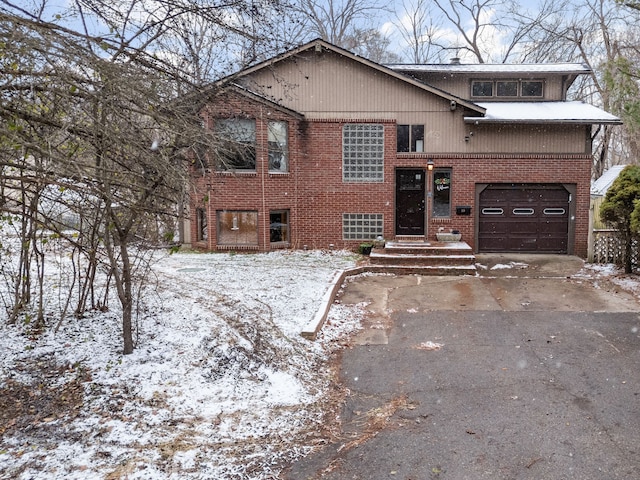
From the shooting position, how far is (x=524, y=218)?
14.3 metres

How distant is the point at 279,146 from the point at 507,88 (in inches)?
322

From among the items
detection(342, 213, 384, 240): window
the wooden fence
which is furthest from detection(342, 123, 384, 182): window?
the wooden fence

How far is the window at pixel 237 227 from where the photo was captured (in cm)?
1384

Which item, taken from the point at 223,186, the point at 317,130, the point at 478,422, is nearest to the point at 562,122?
the point at 317,130

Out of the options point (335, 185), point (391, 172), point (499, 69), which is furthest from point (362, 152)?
point (499, 69)

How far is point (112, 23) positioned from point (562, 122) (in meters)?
12.5

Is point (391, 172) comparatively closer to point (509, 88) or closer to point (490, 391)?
point (509, 88)

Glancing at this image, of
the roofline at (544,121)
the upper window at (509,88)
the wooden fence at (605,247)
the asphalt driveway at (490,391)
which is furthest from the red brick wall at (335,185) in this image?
the asphalt driveway at (490,391)

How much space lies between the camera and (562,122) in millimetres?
13102

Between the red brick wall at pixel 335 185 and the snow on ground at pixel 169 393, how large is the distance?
6.63 m

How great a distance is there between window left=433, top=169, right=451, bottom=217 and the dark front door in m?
0.36

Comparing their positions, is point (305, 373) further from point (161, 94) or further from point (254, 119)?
point (254, 119)

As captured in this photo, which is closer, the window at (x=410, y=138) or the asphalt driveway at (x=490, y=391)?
the asphalt driveway at (x=490, y=391)

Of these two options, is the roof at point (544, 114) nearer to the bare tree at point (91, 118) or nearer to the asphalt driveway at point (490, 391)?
the asphalt driveway at point (490, 391)
